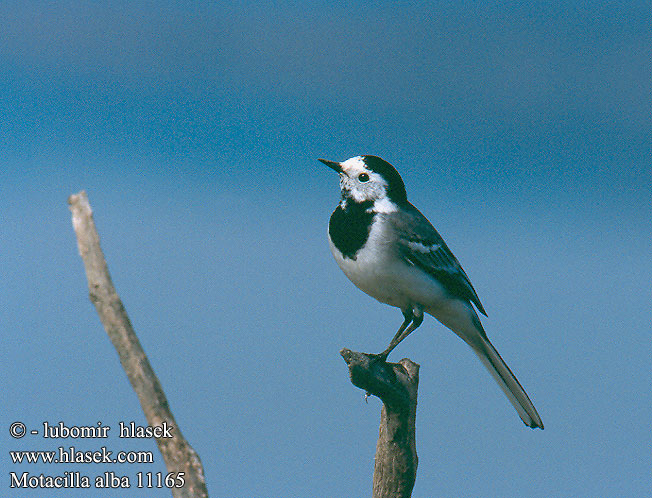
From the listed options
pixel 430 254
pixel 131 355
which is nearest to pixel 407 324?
pixel 430 254

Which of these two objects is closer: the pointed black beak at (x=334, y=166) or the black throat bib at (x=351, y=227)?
the black throat bib at (x=351, y=227)

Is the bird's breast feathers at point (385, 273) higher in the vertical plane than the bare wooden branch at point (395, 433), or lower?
higher

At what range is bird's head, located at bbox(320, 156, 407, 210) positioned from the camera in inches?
131

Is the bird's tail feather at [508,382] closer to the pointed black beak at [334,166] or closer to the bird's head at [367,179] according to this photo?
the bird's head at [367,179]

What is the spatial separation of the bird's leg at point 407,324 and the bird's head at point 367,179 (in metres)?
0.59

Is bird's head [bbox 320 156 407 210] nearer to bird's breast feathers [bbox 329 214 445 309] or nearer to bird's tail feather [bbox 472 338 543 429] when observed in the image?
bird's breast feathers [bbox 329 214 445 309]

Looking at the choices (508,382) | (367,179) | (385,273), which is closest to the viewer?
(385,273)

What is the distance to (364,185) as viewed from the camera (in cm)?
334

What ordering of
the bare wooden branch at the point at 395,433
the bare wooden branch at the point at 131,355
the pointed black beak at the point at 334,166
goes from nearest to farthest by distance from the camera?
the bare wooden branch at the point at 131,355 → the bare wooden branch at the point at 395,433 → the pointed black beak at the point at 334,166

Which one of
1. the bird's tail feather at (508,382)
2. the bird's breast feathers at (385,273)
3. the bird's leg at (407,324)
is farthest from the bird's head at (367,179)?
the bird's tail feather at (508,382)

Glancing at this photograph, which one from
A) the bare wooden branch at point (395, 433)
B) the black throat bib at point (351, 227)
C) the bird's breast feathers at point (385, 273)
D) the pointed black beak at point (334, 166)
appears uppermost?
the pointed black beak at point (334, 166)

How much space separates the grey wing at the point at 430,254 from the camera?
10.7ft

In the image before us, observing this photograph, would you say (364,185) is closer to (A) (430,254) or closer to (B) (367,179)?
(B) (367,179)

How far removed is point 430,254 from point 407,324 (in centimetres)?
41
